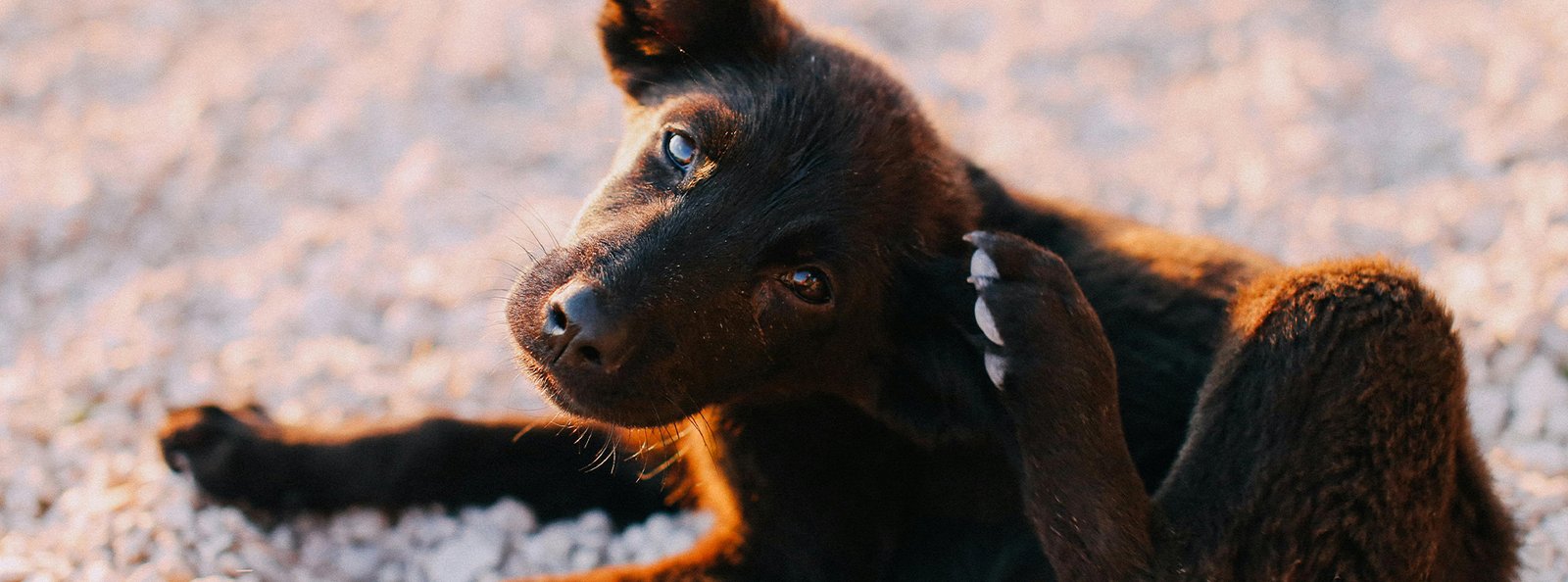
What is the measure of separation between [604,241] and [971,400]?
0.94 m

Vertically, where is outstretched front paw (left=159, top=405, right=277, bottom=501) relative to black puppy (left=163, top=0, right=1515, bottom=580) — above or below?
below

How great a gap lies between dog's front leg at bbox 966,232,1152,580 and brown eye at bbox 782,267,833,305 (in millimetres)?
378

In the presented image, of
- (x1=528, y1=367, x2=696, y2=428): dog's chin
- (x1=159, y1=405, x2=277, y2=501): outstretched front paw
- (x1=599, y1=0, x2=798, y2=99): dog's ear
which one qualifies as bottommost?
(x1=159, y1=405, x2=277, y2=501): outstretched front paw

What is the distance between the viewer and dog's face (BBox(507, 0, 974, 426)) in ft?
9.45

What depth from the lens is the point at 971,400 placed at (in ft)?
9.93

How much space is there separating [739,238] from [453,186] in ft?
11.1

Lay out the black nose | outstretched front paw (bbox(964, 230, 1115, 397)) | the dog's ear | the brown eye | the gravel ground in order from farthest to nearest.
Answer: the gravel ground
the dog's ear
the brown eye
outstretched front paw (bbox(964, 230, 1115, 397))
the black nose

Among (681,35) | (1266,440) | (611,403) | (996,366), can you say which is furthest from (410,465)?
(1266,440)

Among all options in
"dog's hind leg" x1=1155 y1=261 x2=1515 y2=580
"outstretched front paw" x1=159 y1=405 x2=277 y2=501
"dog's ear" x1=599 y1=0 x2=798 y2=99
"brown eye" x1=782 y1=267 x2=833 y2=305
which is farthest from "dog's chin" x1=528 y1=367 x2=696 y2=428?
"outstretched front paw" x1=159 y1=405 x2=277 y2=501

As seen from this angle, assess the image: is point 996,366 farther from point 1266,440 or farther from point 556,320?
point 556,320

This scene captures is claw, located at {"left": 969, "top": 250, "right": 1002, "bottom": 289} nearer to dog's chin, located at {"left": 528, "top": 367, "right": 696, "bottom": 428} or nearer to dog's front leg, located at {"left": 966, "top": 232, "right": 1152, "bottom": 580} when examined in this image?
dog's front leg, located at {"left": 966, "top": 232, "right": 1152, "bottom": 580}

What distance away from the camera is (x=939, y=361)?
3068mm

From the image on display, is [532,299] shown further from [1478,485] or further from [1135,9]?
[1135,9]

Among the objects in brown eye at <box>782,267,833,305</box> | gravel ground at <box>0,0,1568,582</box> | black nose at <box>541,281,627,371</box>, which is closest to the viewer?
black nose at <box>541,281,627,371</box>
